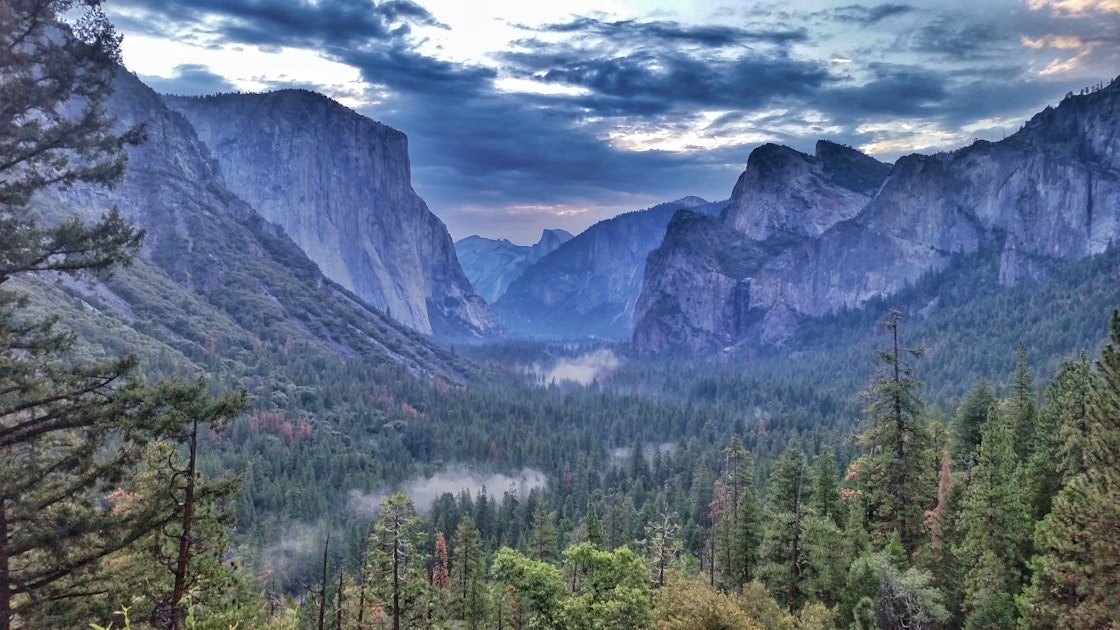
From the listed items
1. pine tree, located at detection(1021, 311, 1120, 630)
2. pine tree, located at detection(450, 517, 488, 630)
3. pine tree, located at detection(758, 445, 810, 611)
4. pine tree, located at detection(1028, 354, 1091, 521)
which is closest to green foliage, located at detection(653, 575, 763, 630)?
pine tree, located at detection(1021, 311, 1120, 630)

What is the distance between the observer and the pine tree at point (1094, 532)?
23.2m

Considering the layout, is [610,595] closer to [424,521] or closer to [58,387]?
[424,521]

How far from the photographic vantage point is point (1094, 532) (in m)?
23.8

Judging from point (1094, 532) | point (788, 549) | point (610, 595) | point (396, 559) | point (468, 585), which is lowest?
point (468, 585)

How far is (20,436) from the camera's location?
17.7 m

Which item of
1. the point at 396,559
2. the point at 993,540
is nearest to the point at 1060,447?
the point at 993,540

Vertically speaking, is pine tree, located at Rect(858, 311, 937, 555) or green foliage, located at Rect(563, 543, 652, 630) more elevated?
pine tree, located at Rect(858, 311, 937, 555)

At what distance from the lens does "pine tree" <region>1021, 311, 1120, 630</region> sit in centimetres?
2323

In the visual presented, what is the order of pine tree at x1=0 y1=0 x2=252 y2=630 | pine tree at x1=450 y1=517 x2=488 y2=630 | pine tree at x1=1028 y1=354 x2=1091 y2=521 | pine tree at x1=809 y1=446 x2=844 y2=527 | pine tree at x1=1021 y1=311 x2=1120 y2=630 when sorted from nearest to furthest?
pine tree at x1=0 y1=0 x2=252 y2=630
pine tree at x1=1021 y1=311 x2=1120 y2=630
pine tree at x1=1028 y1=354 x2=1091 y2=521
pine tree at x1=809 y1=446 x2=844 y2=527
pine tree at x1=450 y1=517 x2=488 y2=630

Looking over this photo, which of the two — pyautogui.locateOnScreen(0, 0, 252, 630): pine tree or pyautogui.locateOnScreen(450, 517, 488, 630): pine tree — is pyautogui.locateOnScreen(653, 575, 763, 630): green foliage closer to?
pyautogui.locateOnScreen(0, 0, 252, 630): pine tree

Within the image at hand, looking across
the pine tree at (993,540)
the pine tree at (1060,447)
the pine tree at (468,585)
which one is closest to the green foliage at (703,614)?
the pine tree at (993,540)

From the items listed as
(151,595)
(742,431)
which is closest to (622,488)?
(742,431)

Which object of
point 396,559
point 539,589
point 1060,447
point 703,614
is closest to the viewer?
point 703,614

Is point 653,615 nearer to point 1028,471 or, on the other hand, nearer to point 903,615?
point 903,615
